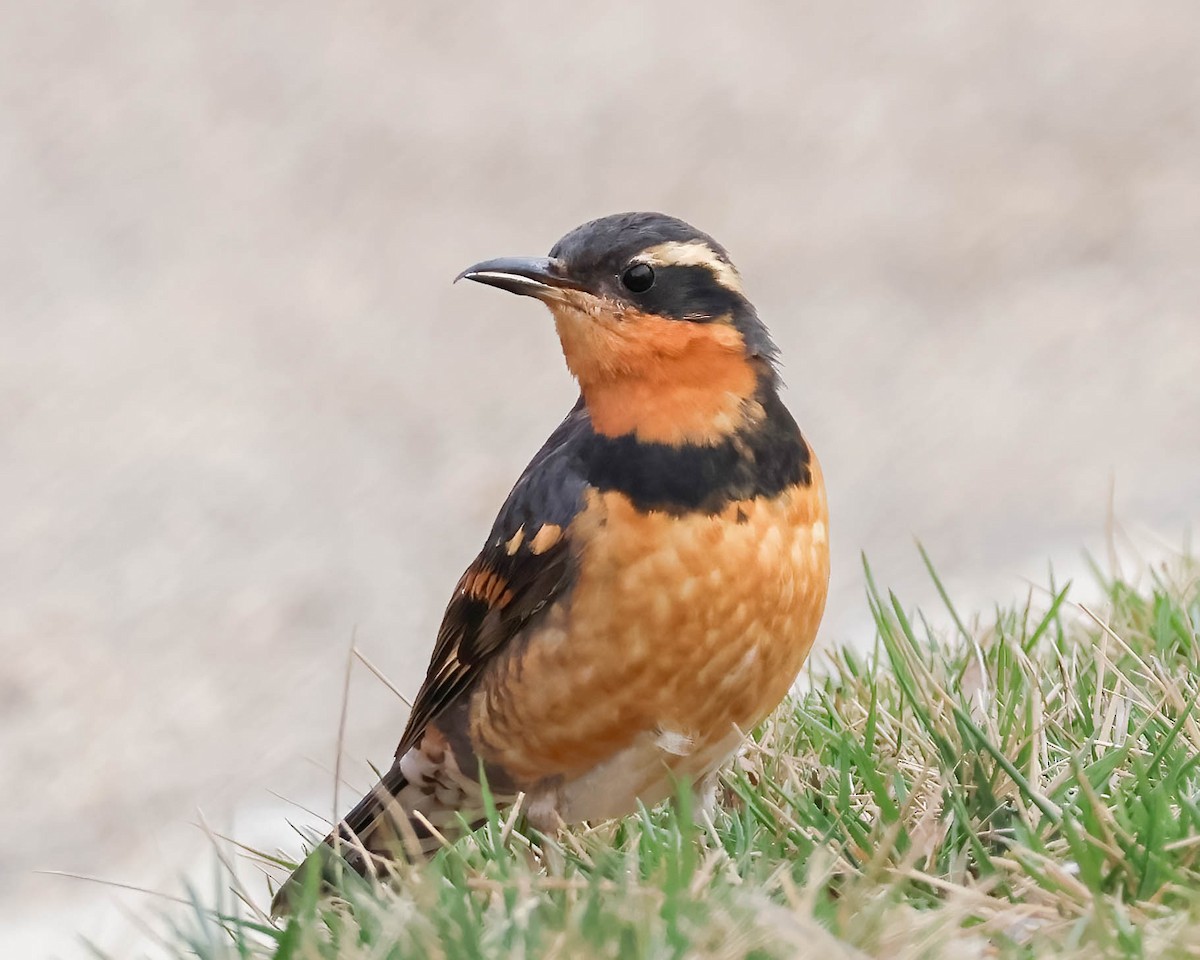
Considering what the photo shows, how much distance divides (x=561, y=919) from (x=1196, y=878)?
44.9 inches

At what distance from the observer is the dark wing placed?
408 centimetres

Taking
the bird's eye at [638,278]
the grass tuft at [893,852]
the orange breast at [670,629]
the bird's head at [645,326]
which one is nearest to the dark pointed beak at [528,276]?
the bird's head at [645,326]

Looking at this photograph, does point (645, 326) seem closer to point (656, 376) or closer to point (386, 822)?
point (656, 376)

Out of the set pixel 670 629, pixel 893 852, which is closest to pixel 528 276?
pixel 670 629

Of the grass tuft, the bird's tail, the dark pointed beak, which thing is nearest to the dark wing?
the bird's tail

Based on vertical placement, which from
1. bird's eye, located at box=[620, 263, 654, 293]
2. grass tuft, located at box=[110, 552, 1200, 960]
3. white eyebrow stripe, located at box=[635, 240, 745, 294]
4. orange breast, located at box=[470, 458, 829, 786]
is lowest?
grass tuft, located at box=[110, 552, 1200, 960]

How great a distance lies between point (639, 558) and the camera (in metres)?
3.89

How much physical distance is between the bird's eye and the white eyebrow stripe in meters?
0.02

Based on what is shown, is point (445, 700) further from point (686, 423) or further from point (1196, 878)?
point (1196, 878)

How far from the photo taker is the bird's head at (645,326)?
4.09 metres

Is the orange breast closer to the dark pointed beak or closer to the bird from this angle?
the bird

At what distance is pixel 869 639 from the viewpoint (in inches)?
274

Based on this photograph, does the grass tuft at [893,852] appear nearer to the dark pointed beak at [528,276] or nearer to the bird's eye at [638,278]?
the bird's eye at [638,278]

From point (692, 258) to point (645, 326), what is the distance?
0.24 meters
